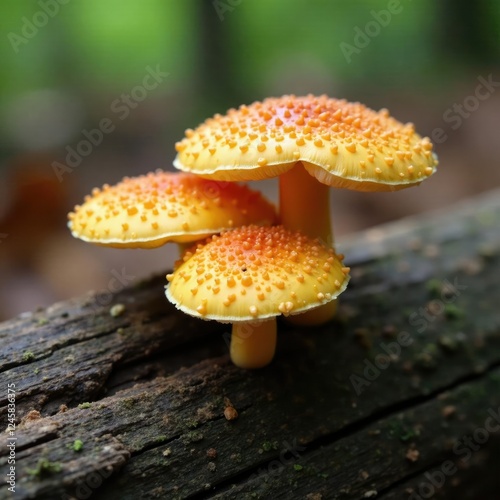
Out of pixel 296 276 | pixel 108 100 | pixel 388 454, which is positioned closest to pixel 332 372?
pixel 388 454

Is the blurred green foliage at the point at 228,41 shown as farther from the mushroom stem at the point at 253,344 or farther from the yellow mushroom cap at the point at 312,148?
the mushroom stem at the point at 253,344

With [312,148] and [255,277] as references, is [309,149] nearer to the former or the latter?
[312,148]

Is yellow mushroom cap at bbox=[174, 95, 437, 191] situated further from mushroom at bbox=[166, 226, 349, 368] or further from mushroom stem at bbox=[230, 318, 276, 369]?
mushroom stem at bbox=[230, 318, 276, 369]

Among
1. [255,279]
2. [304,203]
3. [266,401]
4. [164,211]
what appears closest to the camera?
[255,279]

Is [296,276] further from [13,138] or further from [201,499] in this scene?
[13,138]

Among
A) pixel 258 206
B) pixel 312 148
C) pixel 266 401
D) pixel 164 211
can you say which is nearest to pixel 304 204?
pixel 258 206

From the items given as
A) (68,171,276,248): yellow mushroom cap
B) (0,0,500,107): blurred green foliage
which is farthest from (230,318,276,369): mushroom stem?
(0,0,500,107): blurred green foliage
